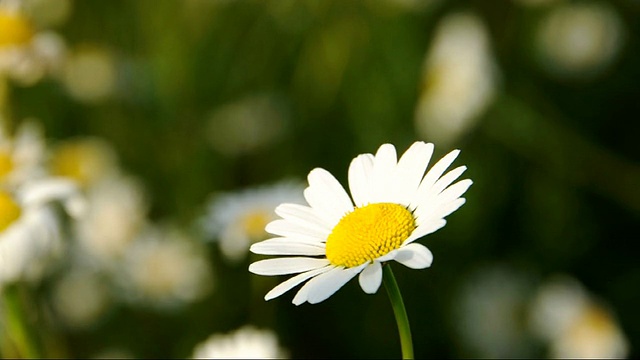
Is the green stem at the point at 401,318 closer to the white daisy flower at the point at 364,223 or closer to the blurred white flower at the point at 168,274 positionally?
the white daisy flower at the point at 364,223

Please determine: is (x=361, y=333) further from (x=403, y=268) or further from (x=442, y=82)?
(x=442, y=82)

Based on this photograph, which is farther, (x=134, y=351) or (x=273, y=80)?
(x=273, y=80)

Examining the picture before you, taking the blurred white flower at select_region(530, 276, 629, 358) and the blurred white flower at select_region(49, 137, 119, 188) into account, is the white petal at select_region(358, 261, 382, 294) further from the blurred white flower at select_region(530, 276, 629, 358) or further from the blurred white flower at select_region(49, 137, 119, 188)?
the blurred white flower at select_region(49, 137, 119, 188)

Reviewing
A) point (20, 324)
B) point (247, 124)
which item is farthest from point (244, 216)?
point (247, 124)

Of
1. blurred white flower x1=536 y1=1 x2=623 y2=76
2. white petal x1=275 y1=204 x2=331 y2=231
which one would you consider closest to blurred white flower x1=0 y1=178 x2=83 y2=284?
white petal x1=275 y1=204 x2=331 y2=231

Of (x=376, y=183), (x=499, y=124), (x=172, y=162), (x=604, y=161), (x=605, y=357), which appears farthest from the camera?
(x=172, y=162)

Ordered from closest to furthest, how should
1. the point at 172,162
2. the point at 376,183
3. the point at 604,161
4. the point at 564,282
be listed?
the point at 376,183 → the point at 564,282 → the point at 604,161 → the point at 172,162

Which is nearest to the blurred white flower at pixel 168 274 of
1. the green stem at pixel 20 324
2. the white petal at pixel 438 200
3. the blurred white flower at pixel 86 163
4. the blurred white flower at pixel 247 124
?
the blurred white flower at pixel 86 163

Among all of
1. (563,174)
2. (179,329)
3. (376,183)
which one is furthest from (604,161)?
(376,183)
